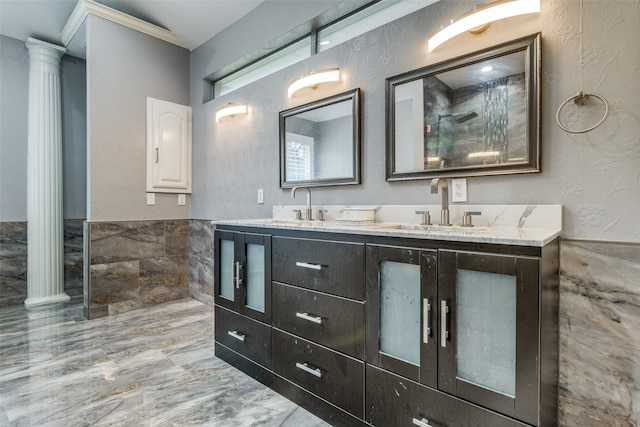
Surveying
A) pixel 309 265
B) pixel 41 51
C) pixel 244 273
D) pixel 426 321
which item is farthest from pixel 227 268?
pixel 41 51

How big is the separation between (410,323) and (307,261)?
59 cm

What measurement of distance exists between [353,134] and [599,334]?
1614 mm

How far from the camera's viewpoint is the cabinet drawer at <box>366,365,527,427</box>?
1.18m

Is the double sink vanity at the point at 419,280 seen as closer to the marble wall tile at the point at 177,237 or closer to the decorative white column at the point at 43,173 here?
the marble wall tile at the point at 177,237

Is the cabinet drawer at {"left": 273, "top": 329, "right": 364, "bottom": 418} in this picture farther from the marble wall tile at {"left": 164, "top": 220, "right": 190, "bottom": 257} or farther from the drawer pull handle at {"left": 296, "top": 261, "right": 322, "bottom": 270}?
the marble wall tile at {"left": 164, "top": 220, "right": 190, "bottom": 257}

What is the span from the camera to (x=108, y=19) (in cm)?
316

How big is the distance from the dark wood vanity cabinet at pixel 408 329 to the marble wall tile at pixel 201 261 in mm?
1713

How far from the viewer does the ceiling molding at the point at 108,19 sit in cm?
304

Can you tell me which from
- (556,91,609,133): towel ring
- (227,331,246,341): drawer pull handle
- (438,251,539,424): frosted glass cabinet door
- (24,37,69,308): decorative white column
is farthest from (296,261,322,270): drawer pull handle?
(24,37,69,308): decorative white column

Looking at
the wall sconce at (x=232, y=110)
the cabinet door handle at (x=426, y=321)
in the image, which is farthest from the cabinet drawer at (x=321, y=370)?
the wall sconce at (x=232, y=110)

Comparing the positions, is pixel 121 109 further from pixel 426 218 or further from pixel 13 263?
pixel 426 218

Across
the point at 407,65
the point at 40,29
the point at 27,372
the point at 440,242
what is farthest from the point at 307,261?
the point at 40,29

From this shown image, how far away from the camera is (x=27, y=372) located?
81.9 inches

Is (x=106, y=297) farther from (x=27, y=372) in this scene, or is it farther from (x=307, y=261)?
(x=307, y=261)
